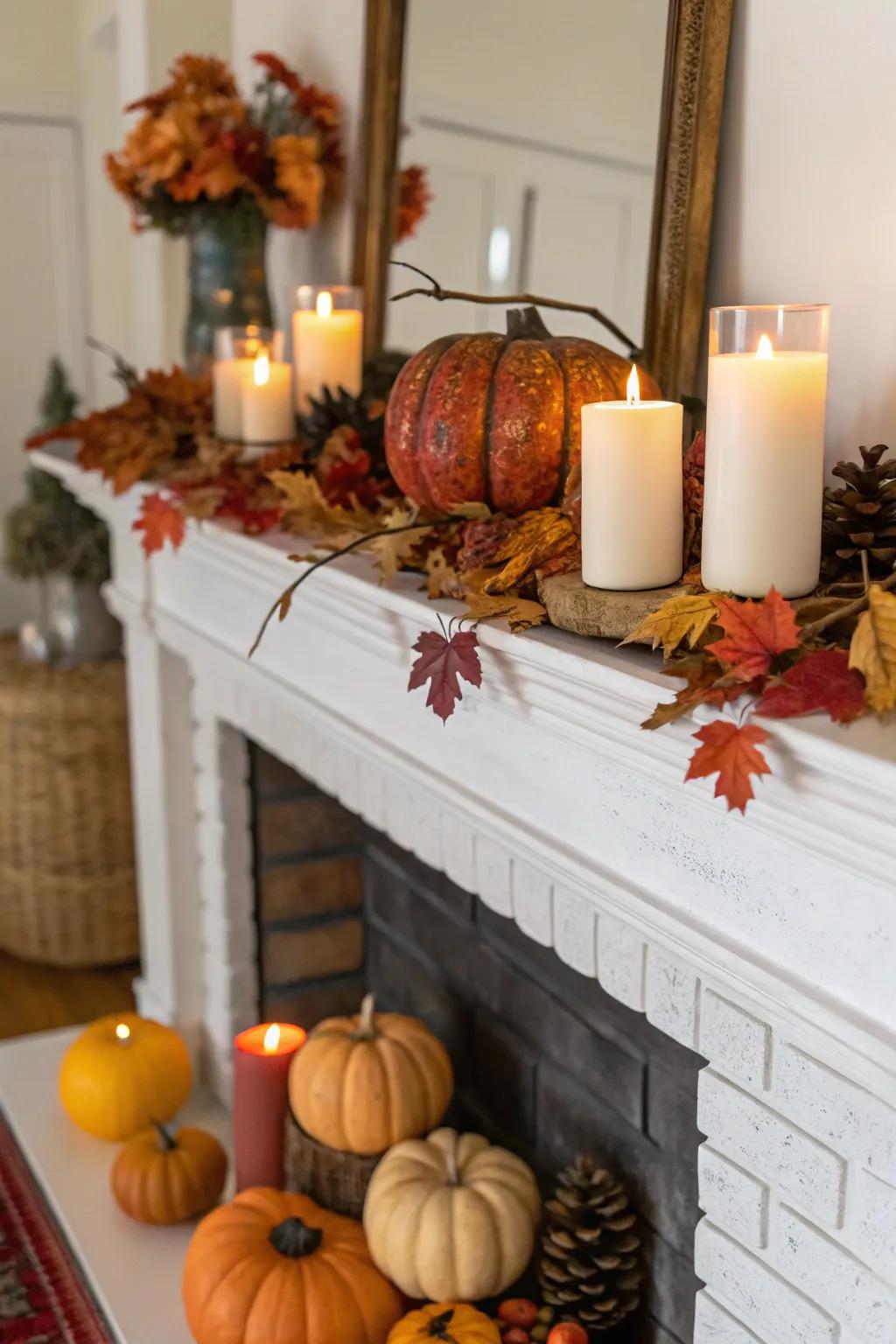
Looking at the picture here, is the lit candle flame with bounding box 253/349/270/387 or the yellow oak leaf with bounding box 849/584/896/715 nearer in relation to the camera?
the yellow oak leaf with bounding box 849/584/896/715

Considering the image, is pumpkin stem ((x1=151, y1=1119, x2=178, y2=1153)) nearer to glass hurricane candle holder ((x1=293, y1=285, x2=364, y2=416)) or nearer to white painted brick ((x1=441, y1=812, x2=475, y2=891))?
white painted brick ((x1=441, y1=812, x2=475, y2=891))

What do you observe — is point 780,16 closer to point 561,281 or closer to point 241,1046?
point 561,281

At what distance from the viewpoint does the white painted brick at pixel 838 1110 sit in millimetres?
877

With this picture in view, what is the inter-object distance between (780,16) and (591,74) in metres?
0.22

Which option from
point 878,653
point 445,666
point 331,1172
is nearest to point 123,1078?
point 331,1172

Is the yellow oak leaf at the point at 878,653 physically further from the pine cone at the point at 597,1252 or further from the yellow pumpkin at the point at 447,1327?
the yellow pumpkin at the point at 447,1327

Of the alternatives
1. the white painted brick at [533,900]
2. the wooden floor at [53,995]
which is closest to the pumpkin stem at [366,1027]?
the white painted brick at [533,900]

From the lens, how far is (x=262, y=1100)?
5.51 ft

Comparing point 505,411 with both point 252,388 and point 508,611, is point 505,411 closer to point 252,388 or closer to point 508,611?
point 508,611

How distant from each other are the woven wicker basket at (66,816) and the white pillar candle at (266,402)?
1.20 m

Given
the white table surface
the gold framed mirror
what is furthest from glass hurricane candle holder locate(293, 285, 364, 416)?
the white table surface

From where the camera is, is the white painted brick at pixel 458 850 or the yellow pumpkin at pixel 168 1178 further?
the yellow pumpkin at pixel 168 1178

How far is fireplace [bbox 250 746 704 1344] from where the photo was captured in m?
1.34

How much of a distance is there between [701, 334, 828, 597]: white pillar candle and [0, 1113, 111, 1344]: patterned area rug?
1.29m
